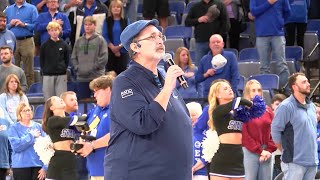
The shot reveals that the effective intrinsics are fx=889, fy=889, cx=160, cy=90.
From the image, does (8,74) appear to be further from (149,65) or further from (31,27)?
(149,65)

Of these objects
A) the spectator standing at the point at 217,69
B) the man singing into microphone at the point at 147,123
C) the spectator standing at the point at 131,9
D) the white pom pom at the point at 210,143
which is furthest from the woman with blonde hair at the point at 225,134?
the spectator standing at the point at 131,9

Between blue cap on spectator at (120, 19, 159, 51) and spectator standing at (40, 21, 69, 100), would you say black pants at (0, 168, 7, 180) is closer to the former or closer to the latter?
spectator standing at (40, 21, 69, 100)

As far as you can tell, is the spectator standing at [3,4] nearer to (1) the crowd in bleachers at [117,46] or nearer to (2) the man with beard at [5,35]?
(1) the crowd in bleachers at [117,46]

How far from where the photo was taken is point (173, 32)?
605 inches

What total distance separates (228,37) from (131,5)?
1773 mm

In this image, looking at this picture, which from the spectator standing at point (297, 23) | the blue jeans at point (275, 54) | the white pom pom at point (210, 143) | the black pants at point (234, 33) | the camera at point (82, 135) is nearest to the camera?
the camera at point (82, 135)

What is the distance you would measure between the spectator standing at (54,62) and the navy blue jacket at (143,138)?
8533 mm

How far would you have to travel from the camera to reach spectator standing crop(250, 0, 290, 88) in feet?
43.5

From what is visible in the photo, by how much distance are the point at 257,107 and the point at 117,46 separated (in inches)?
216

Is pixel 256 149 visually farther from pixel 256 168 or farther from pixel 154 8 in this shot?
pixel 154 8

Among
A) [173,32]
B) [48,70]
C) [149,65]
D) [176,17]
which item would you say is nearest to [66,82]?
[48,70]

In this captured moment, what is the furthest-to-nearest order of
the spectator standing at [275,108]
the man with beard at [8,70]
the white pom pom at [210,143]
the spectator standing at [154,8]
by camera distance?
the spectator standing at [154,8]
the man with beard at [8,70]
the spectator standing at [275,108]
the white pom pom at [210,143]

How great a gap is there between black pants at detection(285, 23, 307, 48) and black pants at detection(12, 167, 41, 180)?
5.44m

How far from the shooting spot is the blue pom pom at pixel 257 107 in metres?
9.05
